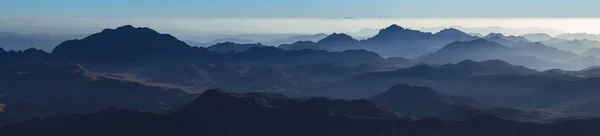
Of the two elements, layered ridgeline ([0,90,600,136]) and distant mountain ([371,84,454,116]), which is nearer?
layered ridgeline ([0,90,600,136])

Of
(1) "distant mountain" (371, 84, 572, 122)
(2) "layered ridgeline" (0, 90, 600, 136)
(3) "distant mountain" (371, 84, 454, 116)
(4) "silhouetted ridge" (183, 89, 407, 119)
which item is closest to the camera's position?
(2) "layered ridgeline" (0, 90, 600, 136)

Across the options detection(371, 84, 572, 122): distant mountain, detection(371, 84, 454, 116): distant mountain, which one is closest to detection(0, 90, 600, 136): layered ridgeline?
detection(371, 84, 572, 122): distant mountain

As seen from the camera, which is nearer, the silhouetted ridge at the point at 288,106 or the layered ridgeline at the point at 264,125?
the layered ridgeline at the point at 264,125

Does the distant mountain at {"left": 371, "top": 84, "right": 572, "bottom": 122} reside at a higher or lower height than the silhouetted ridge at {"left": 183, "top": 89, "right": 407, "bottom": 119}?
lower

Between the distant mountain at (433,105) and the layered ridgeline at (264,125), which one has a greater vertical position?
the layered ridgeline at (264,125)

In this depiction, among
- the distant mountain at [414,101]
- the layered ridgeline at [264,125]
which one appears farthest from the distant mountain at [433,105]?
the layered ridgeline at [264,125]

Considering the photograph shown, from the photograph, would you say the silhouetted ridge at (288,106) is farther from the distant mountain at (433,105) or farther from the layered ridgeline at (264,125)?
the distant mountain at (433,105)

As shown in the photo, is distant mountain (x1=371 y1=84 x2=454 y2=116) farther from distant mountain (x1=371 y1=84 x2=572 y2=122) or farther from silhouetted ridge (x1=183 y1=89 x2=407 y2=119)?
silhouetted ridge (x1=183 y1=89 x2=407 y2=119)

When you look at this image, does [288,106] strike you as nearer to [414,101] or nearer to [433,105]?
[433,105]

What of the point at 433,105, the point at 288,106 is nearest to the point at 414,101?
the point at 433,105

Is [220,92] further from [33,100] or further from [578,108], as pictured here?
[578,108]
